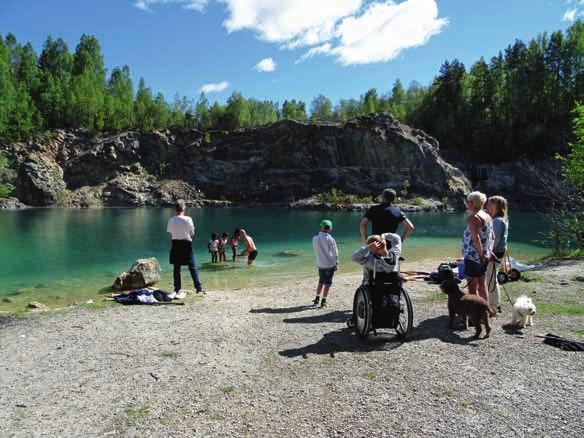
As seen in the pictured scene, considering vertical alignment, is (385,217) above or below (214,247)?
above

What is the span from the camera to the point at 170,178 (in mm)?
96625

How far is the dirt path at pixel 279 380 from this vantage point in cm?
482

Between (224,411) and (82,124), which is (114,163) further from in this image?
(224,411)

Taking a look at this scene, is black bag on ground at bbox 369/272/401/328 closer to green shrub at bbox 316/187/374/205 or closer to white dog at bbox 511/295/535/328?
white dog at bbox 511/295/535/328

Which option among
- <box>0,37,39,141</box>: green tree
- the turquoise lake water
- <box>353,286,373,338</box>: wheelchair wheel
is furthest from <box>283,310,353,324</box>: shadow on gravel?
<box>0,37,39,141</box>: green tree

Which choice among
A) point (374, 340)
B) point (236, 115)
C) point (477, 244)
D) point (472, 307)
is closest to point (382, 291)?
point (374, 340)

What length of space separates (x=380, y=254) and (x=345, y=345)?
1774mm

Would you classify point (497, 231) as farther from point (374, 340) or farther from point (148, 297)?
point (148, 297)

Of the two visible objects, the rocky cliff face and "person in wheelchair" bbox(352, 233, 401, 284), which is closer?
"person in wheelchair" bbox(352, 233, 401, 284)

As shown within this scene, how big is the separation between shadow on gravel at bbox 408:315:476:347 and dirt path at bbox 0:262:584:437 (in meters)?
0.06

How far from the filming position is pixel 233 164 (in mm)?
98562

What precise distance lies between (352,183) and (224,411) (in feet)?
280

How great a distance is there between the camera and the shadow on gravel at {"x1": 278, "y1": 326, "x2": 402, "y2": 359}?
7.12 meters

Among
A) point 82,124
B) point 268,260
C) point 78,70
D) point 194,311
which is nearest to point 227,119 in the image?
point 82,124
